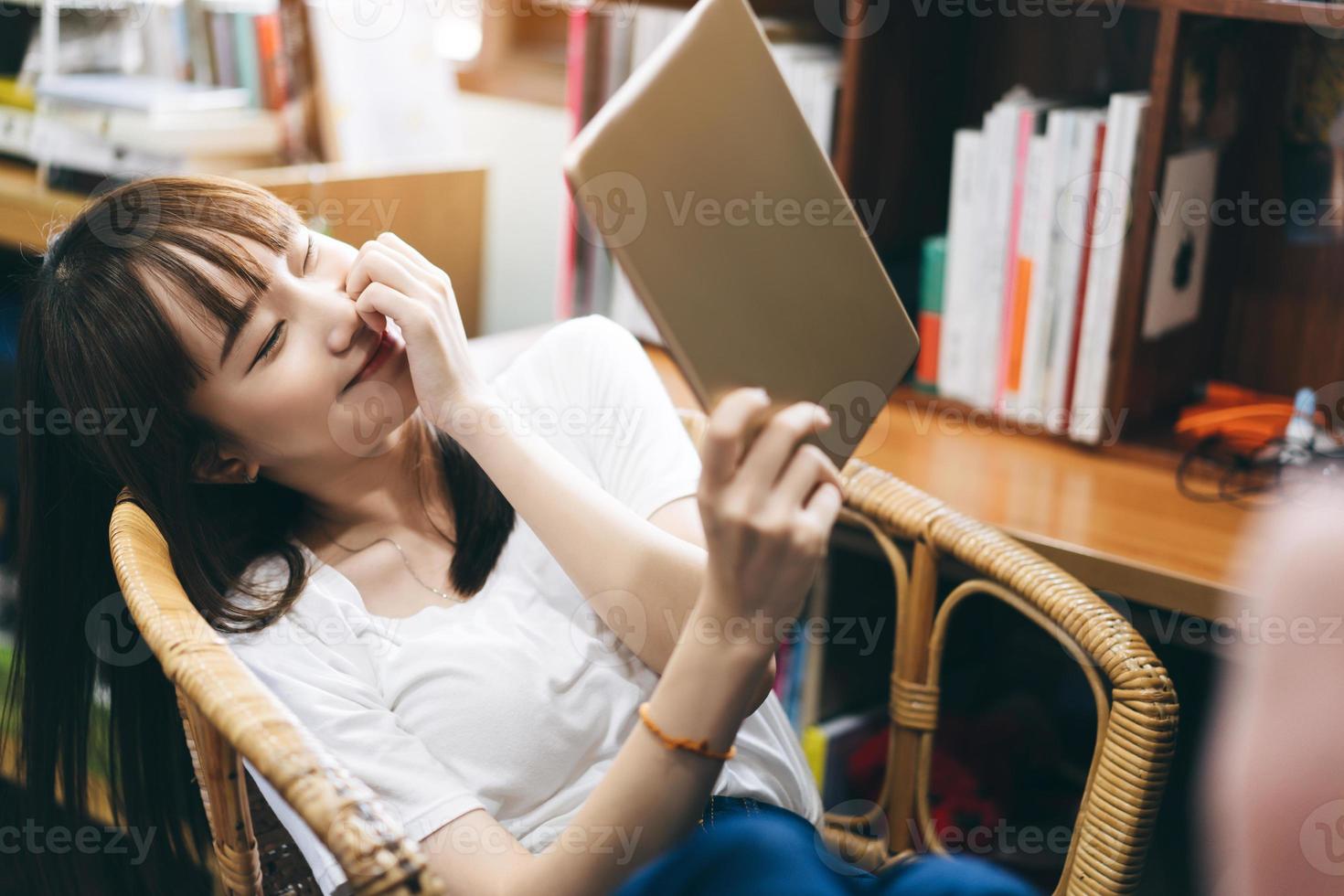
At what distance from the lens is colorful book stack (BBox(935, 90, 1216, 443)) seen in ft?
4.46

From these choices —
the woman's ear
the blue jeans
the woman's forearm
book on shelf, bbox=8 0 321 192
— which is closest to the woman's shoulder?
the woman's forearm

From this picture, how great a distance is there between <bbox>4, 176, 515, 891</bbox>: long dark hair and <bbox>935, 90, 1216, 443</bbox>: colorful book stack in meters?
0.69

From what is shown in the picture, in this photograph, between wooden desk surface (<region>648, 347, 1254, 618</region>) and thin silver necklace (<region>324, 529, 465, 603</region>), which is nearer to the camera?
thin silver necklace (<region>324, 529, 465, 603</region>)

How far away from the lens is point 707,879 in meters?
0.74

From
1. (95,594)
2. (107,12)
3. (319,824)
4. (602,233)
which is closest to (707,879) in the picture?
(319,824)

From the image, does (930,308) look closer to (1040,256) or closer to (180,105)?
(1040,256)

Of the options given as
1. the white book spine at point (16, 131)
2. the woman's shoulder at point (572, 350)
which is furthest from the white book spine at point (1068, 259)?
the white book spine at point (16, 131)

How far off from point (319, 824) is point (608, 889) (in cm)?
21

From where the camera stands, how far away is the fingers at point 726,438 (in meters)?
0.68

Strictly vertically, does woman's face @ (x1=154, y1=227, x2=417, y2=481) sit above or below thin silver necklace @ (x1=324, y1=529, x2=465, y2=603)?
above

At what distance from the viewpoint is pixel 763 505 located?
69 cm

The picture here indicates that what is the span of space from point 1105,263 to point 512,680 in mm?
827

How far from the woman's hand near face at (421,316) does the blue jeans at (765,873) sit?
40 centimetres

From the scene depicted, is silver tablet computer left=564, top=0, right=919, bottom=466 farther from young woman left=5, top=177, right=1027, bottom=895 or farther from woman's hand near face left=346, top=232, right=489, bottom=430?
woman's hand near face left=346, top=232, right=489, bottom=430
